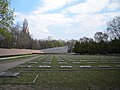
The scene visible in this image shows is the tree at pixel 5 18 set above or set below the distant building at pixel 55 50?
above

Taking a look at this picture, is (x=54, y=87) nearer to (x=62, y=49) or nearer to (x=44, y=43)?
(x=62, y=49)

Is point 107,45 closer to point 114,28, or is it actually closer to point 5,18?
point 114,28

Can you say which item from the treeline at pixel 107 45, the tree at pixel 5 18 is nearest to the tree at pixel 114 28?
the treeline at pixel 107 45

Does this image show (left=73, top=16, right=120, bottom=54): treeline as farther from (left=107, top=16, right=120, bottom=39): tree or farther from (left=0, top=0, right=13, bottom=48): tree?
(left=0, top=0, right=13, bottom=48): tree

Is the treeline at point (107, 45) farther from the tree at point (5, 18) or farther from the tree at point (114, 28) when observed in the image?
the tree at point (5, 18)

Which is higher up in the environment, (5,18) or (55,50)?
(5,18)

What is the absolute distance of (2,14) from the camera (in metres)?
30.4

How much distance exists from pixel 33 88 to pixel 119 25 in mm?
65258

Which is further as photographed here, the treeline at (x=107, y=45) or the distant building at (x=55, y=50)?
the distant building at (x=55, y=50)

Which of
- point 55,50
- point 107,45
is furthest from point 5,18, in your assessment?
point 55,50

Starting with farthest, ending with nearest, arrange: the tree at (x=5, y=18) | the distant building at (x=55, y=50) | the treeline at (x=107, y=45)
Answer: the distant building at (x=55, y=50)
the treeline at (x=107, y=45)
the tree at (x=5, y=18)

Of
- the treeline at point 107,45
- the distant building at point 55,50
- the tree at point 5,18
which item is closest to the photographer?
the tree at point 5,18

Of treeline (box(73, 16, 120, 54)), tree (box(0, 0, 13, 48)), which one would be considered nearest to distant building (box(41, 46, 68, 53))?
treeline (box(73, 16, 120, 54))

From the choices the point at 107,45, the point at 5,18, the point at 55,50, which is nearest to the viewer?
the point at 5,18
